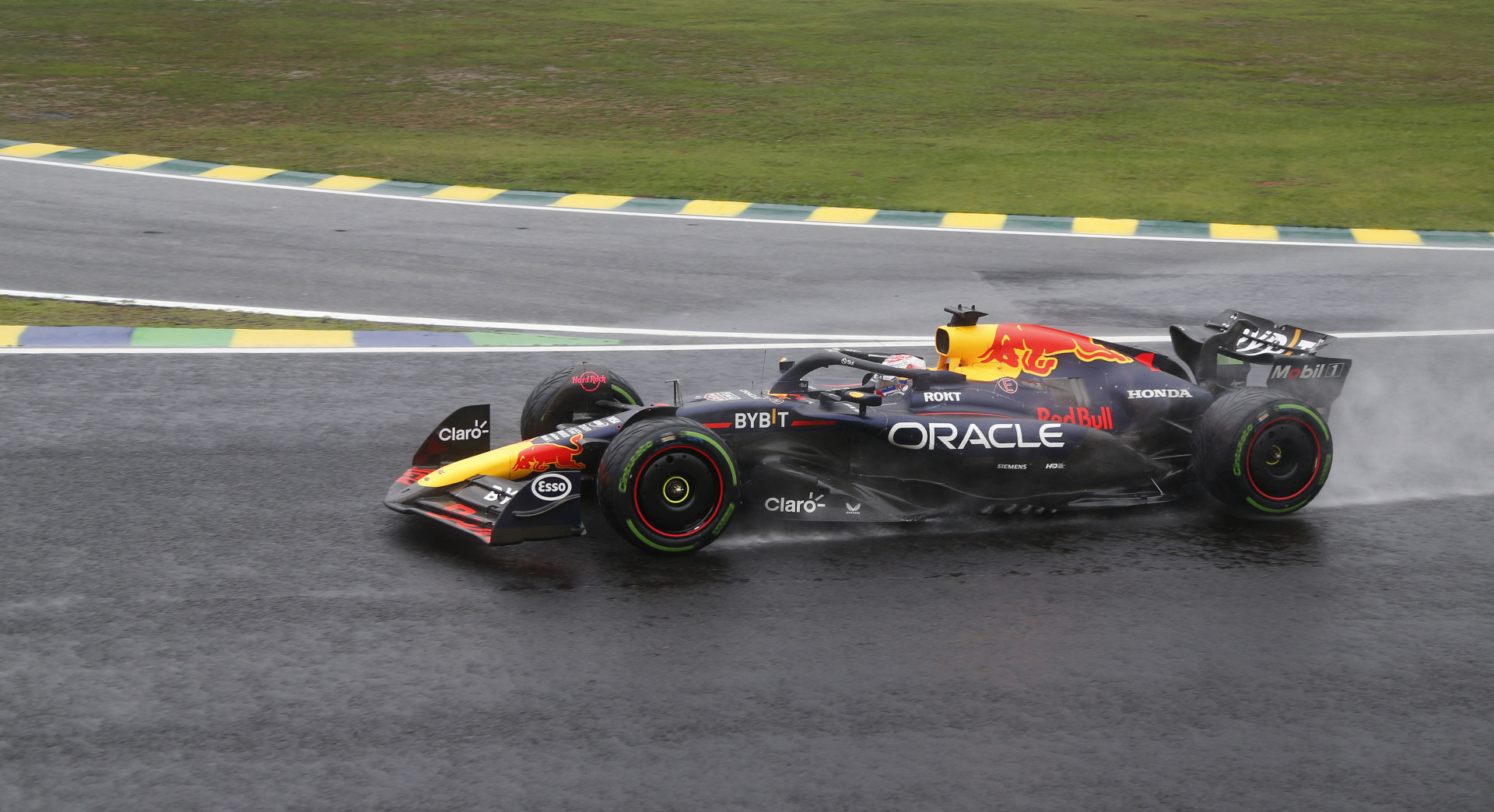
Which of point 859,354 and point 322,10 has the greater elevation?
point 322,10

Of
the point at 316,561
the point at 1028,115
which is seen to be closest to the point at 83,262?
the point at 316,561

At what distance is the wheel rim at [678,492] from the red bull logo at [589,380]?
1.30 meters

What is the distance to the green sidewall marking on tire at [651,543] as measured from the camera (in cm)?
644

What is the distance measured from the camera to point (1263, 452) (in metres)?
7.15

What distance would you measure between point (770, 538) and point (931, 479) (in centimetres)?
89

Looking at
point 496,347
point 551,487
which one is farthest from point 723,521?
point 496,347

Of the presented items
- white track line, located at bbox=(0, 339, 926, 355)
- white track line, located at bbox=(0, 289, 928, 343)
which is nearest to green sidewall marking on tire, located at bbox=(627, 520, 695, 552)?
white track line, located at bbox=(0, 339, 926, 355)

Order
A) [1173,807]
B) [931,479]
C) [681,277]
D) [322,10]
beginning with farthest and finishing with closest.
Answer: [322,10] < [681,277] < [931,479] < [1173,807]

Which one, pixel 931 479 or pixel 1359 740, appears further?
pixel 931 479

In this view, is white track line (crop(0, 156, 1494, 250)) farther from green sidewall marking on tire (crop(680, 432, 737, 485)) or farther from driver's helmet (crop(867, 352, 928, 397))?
green sidewall marking on tire (crop(680, 432, 737, 485))

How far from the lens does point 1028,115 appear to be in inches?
895

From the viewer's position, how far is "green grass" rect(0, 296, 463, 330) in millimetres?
11148

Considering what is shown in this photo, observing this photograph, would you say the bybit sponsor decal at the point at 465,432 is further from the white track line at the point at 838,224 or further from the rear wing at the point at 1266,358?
the white track line at the point at 838,224

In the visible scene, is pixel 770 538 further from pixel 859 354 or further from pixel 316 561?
pixel 316 561
